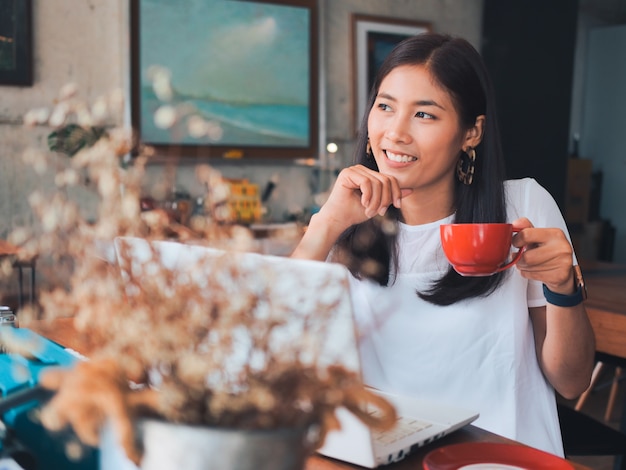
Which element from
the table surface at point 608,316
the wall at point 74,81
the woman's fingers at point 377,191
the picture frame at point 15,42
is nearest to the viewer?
the woman's fingers at point 377,191

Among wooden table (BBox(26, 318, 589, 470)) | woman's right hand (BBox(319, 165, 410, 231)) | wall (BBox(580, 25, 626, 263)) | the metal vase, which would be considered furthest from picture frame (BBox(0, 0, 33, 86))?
wall (BBox(580, 25, 626, 263))

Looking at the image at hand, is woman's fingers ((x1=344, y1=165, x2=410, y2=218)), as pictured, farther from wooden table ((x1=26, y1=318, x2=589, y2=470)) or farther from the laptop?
the laptop

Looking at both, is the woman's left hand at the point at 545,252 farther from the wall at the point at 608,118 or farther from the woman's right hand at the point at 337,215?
the wall at the point at 608,118

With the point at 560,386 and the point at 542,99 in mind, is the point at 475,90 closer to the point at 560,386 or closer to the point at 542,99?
the point at 560,386

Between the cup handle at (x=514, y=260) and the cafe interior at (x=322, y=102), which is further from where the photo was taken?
the cafe interior at (x=322, y=102)

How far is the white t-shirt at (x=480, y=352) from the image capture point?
1468 mm

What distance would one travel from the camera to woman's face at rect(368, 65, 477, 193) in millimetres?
1495

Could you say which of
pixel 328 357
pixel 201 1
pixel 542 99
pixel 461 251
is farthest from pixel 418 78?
pixel 542 99

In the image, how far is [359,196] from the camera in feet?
5.09

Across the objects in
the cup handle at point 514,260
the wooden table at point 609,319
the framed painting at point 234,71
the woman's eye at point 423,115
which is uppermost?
the framed painting at point 234,71

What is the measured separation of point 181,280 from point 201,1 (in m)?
4.20

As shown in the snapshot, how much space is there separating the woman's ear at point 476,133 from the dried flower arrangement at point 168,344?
109 cm

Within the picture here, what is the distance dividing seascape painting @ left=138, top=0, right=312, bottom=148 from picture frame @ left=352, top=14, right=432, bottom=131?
45cm

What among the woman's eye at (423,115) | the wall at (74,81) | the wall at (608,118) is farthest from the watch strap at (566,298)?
the wall at (608,118)
